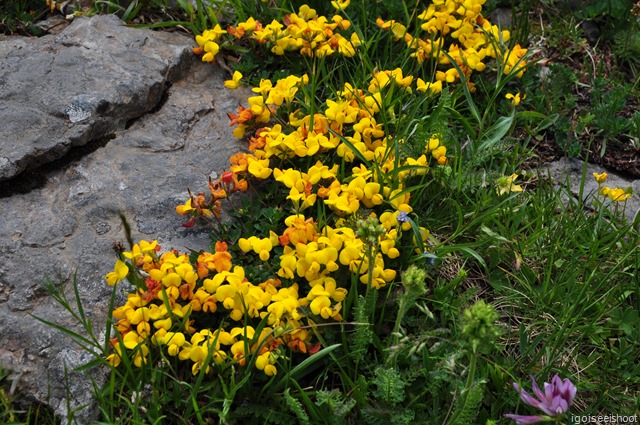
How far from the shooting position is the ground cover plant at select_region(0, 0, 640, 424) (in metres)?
2.38

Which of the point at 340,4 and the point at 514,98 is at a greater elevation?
the point at 340,4

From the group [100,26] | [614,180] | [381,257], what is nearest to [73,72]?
[100,26]

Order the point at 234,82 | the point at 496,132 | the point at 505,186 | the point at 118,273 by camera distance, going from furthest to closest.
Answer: the point at 234,82 → the point at 496,132 → the point at 505,186 → the point at 118,273

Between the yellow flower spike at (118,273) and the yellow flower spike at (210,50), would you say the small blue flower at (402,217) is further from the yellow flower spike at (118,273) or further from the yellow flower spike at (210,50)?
the yellow flower spike at (210,50)

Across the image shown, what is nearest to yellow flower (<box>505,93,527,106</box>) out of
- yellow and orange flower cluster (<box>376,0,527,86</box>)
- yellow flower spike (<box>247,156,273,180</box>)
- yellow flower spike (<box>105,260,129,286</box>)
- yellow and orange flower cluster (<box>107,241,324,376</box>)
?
yellow and orange flower cluster (<box>376,0,527,86</box>)

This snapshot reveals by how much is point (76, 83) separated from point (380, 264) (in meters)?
1.76

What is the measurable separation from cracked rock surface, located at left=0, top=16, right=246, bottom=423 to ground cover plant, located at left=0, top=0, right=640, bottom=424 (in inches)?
4.4

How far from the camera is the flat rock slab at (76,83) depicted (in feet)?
10.2

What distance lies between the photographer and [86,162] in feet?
10.4

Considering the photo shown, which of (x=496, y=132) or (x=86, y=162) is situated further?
(x=496, y=132)

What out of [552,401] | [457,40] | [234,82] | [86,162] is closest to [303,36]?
[234,82]

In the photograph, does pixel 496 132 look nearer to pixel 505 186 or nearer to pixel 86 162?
pixel 505 186

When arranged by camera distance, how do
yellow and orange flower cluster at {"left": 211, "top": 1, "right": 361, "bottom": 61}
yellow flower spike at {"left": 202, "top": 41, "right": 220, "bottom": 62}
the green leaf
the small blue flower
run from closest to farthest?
the small blue flower → the green leaf → yellow and orange flower cluster at {"left": 211, "top": 1, "right": 361, "bottom": 61} → yellow flower spike at {"left": 202, "top": 41, "right": 220, "bottom": 62}

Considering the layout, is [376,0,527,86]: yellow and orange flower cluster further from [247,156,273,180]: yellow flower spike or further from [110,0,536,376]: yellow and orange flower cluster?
[247,156,273,180]: yellow flower spike
